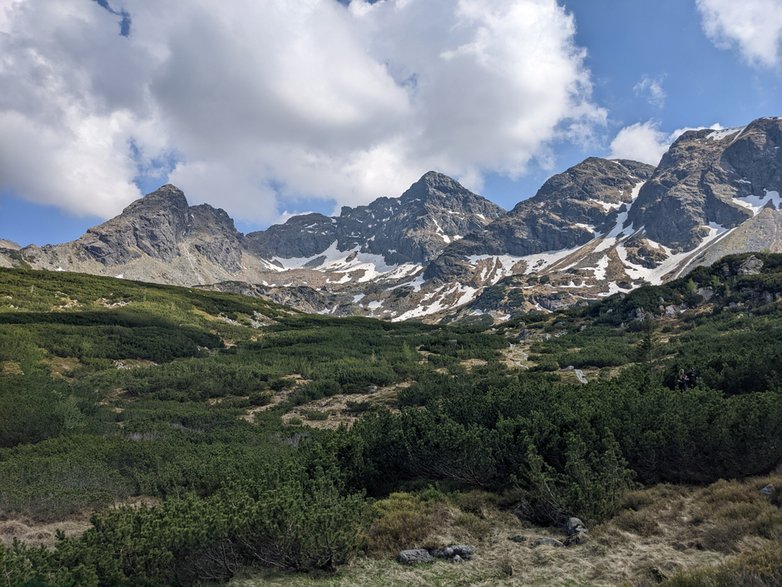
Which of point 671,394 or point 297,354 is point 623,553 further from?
point 297,354

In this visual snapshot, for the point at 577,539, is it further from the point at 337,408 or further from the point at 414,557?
the point at 337,408

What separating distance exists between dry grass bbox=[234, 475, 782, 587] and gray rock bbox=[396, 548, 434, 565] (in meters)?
0.18

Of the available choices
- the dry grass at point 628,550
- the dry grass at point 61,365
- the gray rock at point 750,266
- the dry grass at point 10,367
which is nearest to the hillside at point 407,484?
the dry grass at point 628,550

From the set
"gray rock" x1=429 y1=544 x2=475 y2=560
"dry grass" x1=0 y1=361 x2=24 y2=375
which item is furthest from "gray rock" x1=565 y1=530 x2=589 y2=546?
"dry grass" x1=0 y1=361 x2=24 y2=375

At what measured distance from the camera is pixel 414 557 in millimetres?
9023

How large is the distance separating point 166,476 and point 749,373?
2231 centimetres

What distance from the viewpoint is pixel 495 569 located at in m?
8.44

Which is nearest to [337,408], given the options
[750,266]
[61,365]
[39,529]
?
[39,529]

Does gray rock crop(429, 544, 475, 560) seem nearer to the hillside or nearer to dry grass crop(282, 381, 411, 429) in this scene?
the hillside

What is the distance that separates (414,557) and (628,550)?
389 cm

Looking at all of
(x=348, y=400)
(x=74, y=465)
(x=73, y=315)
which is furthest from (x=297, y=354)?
(x=74, y=465)

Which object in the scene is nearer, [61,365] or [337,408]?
[337,408]

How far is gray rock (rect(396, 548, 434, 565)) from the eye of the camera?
8.94 metres

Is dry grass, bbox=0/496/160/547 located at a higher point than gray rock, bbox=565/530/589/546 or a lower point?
higher
